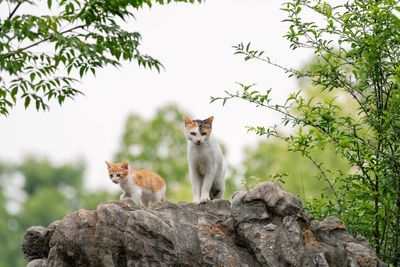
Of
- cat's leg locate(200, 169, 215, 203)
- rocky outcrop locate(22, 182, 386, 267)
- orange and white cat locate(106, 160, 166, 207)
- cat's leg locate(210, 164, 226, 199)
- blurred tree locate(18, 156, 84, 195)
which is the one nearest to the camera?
rocky outcrop locate(22, 182, 386, 267)

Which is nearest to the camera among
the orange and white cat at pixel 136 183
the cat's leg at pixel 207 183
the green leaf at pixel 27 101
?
the green leaf at pixel 27 101

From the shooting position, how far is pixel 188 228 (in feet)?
45.8

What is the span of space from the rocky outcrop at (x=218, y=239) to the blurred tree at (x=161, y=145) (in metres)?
40.3

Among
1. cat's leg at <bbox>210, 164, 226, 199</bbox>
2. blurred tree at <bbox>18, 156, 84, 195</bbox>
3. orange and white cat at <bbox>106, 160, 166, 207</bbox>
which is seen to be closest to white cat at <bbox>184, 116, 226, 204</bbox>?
cat's leg at <bbox>210, 164, 226, 199</bbox>

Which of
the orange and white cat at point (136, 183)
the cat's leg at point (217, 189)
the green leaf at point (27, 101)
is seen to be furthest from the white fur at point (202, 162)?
the green leaf at point (27, 101)

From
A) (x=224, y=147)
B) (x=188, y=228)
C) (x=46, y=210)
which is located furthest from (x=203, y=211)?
(x=46, y=210)

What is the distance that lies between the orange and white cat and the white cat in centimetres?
198

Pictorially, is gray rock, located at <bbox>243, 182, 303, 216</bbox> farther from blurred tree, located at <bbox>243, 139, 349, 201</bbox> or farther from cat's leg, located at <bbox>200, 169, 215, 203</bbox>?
blurred tree, located at <bbox>243, 139, 349, 201</bbox>

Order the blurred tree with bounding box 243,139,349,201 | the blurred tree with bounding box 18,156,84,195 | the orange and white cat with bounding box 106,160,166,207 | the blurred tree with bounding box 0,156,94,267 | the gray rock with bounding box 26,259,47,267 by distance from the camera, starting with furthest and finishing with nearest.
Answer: the blurred tree with bounding box 18,156,84,195
the blurred tree with bounding box 0,156,94,267
the blurred tree with bounding box 243,139,349,201
the orange and white cat with bounding box 106,160,166,207
the gray rock with bounding box 26,259,47,267

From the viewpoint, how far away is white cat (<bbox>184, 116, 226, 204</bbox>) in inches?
607

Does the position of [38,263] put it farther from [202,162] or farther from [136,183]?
[136,183]

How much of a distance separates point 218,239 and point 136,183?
4.21 metres

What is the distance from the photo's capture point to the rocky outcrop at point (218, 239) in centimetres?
1340

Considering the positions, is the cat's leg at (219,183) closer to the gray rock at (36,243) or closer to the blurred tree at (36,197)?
the gray rock at (36,243)
